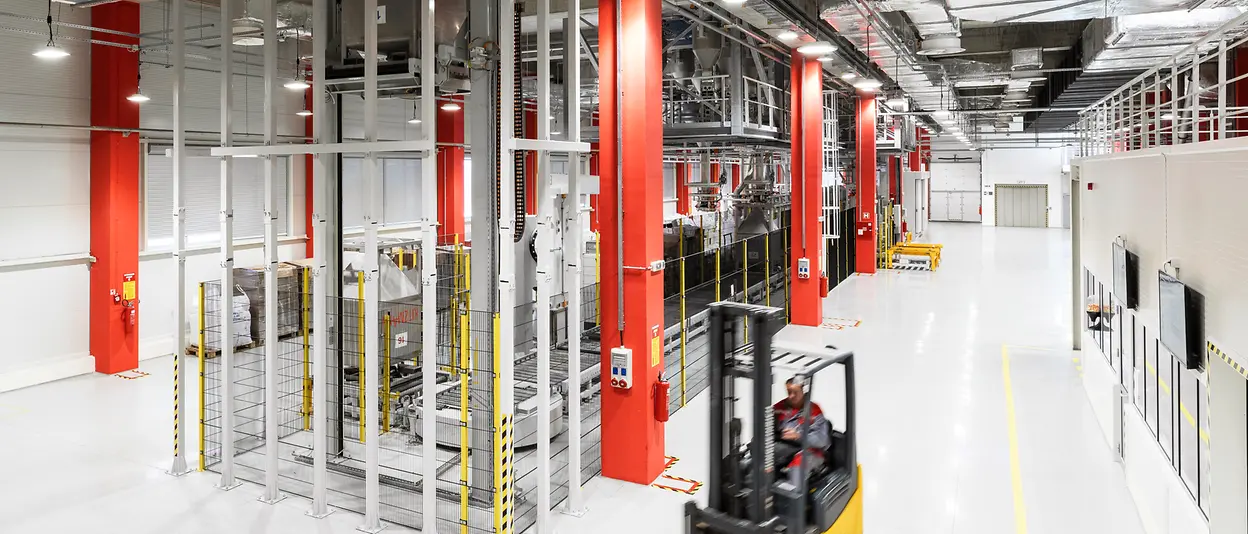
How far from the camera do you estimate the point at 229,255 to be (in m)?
8.35

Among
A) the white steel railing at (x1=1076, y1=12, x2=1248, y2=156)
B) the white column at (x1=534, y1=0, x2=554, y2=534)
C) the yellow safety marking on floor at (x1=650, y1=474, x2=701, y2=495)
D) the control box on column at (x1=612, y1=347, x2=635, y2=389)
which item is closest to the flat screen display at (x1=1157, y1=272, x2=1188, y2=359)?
the white steel railing at (x1=1076, y1=12, x2=1248, y2=156)

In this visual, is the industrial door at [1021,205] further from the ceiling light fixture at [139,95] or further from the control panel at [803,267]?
the ceiling light fixture at [139,95]

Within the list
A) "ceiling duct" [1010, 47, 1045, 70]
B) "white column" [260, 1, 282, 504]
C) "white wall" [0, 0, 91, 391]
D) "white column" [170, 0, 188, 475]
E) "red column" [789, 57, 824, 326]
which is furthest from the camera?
"ceiling duct" [1010, 47, 1045, 70]

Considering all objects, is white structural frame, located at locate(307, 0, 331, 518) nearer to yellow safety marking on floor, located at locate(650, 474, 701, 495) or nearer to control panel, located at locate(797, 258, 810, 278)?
yellow safety marking on floor, located at locate(650, 474, 701, 495)

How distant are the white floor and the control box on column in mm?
1118

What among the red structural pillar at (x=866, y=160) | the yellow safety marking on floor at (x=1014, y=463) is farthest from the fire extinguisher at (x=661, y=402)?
the red structural pillar at (x=866, y=160)

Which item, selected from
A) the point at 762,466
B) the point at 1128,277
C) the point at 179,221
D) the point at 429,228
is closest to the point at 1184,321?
the point at 1128,277

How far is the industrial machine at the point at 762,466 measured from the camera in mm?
5590

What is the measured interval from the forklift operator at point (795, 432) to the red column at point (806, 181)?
10604 mm

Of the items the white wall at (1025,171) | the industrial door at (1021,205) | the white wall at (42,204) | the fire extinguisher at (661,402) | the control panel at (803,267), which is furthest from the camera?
the industrial door at (1021,205)

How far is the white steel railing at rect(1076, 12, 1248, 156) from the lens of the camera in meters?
5.84

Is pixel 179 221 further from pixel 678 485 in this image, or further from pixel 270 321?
pixel 678 485

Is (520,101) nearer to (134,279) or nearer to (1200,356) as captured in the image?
(1200,356)

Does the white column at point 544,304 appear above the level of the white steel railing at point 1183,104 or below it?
below
